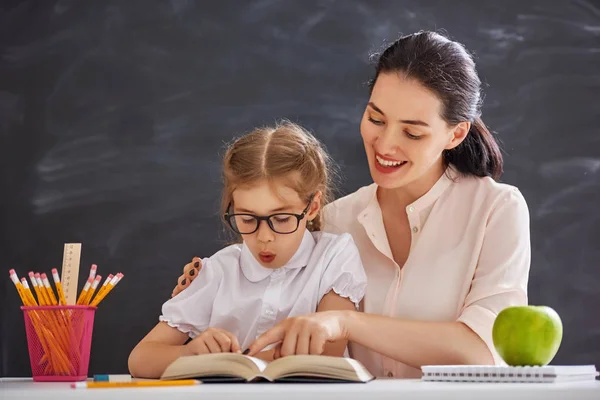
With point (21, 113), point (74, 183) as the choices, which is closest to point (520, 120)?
point (74, 183)

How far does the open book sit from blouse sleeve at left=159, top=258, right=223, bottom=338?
0.51m

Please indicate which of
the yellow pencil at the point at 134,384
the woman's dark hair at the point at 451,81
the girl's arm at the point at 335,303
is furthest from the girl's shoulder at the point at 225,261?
the yellow pencil at the point at 134,384

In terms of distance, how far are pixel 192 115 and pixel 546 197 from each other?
1.29 meters

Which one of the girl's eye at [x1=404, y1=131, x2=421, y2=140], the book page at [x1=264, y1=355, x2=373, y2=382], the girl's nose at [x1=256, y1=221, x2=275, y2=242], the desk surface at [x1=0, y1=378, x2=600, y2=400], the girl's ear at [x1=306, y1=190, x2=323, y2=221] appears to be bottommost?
the desk surface at [x1=0, y1=378, x2=600, y2=400]

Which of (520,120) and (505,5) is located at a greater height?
(505,5)

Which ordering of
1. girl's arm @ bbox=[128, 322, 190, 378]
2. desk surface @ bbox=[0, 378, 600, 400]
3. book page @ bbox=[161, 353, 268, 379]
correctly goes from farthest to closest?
girl's arm @ bbox=[128, 322, 190, 378] → book page @ bbox=[161, 353, 268, 379] → desk surface @ bbox=[0, 378, 600, 400]

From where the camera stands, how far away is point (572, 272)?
9.84 ft

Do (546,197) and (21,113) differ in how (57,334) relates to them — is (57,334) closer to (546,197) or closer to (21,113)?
(21,113)

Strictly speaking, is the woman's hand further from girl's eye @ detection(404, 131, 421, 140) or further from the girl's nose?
girl's eye @ detection(404, 131, 421, 140)

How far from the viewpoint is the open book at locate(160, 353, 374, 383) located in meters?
1.44

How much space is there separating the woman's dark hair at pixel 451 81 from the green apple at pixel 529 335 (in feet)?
2.22

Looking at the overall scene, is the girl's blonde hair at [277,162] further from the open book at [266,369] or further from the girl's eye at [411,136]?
the open book at [266,369]

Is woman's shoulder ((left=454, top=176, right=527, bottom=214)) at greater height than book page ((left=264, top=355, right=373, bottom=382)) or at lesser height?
greater

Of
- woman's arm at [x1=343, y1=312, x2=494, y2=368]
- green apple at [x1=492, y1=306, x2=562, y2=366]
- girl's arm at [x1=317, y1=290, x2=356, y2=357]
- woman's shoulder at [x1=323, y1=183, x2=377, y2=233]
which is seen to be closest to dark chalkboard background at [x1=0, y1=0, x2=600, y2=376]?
woman's shoulder at [x1=323, y1=183, x2=377, y2=233]
